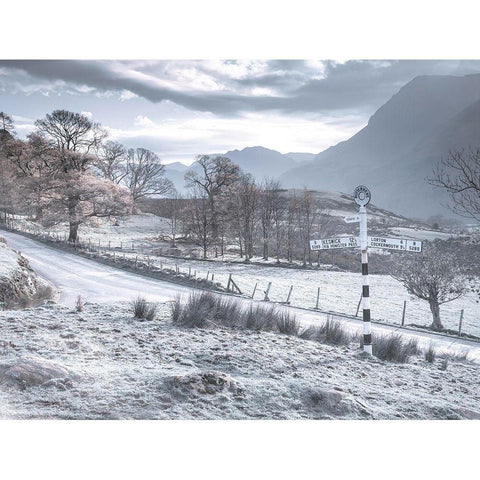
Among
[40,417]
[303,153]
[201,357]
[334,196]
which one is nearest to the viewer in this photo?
[40,417]

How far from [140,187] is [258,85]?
6.48 feet

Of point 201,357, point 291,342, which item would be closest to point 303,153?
point 291,342

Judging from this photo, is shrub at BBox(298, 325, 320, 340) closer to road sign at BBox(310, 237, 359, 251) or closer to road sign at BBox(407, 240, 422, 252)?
road sign at BBox(310, 237, 359, 251)

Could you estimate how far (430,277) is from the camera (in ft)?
35.8

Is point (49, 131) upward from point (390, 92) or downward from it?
downward

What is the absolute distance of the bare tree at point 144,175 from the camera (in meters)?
5.27

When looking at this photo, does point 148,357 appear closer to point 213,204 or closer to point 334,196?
point 334,196

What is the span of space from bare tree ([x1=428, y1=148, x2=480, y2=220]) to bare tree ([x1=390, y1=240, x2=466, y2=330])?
4269mm

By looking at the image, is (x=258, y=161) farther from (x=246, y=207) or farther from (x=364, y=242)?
(x=246, y=207)

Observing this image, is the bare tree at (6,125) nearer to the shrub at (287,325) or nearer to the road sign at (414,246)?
the shrub at (287,325)

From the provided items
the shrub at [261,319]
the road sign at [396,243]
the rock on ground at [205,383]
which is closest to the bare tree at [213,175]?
the shrub at [261,319]

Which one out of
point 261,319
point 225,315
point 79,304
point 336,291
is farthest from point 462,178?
point 336,291

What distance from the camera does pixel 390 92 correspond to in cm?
503

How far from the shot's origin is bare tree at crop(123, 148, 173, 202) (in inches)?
207
